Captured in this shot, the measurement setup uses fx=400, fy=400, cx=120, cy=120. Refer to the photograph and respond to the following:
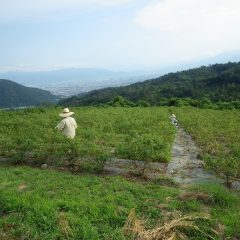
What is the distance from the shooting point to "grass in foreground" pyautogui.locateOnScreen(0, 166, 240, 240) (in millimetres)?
6965

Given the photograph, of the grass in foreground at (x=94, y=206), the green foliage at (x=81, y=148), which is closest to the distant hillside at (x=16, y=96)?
the green foliage at (x=81, y=148)

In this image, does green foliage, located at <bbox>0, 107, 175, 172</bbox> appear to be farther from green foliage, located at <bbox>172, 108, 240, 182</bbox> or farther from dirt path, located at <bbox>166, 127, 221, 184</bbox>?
green foliage, located at <bbox>172, 108, 240, 182</bbox>

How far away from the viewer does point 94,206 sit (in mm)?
7738

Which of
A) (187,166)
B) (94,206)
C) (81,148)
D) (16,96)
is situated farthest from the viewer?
(16,96)

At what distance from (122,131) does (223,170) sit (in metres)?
9.33

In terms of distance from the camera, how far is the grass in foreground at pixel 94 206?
22.9ft

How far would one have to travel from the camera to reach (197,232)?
22.9ft

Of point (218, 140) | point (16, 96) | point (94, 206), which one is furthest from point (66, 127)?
point (16, 96)

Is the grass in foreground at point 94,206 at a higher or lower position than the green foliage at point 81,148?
lower

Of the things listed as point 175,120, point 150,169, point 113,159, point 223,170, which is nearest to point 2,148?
point 113,159

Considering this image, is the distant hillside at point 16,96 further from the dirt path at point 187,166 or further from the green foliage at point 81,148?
the dirt path at point 187,166

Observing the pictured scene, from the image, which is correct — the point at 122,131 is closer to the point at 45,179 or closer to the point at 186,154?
the point at 186,154

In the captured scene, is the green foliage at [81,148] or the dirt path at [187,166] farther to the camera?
the green foliage at [81,148]

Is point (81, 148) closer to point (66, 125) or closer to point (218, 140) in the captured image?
point (66, 125)
